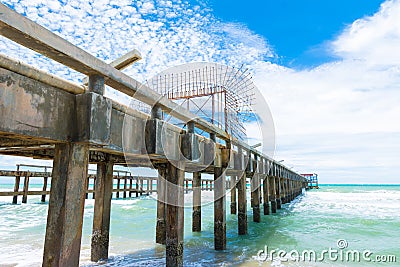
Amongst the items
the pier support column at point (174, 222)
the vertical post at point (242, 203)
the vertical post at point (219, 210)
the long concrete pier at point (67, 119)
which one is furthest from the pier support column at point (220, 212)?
the long concrete pier at point (67, 119)

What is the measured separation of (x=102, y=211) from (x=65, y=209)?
Answer: 3561 millimetres

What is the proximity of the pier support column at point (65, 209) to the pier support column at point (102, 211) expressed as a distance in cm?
327

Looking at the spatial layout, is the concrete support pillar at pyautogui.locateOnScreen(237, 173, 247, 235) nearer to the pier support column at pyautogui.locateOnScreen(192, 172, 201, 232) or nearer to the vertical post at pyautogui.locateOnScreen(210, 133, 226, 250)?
the pier support column at pyautogui.locateOnScreen(192, 172, 201, 232)

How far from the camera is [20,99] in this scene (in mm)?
2570

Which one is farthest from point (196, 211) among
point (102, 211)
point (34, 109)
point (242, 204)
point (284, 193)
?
point (284, 193)

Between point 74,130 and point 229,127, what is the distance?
32.2 ft

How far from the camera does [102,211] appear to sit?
6281 mm

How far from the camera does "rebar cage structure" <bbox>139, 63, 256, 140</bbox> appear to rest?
423 inches

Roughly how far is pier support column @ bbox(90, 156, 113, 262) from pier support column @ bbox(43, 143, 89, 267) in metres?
3.27

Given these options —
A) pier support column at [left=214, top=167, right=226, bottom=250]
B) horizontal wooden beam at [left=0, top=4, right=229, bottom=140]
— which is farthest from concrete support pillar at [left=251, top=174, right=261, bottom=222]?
horizontal wooden beam at [left=0, top=4, right=229, bottom=140]

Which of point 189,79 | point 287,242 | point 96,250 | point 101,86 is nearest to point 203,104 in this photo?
point 189,79

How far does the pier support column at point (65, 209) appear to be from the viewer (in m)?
2.92

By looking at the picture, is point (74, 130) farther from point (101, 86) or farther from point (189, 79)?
point (189, 79)

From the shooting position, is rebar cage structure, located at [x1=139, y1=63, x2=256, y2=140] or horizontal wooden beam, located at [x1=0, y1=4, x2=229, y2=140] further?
rebar cage structure, located at [x1=139, y1=63, x2=256, y2=140]
